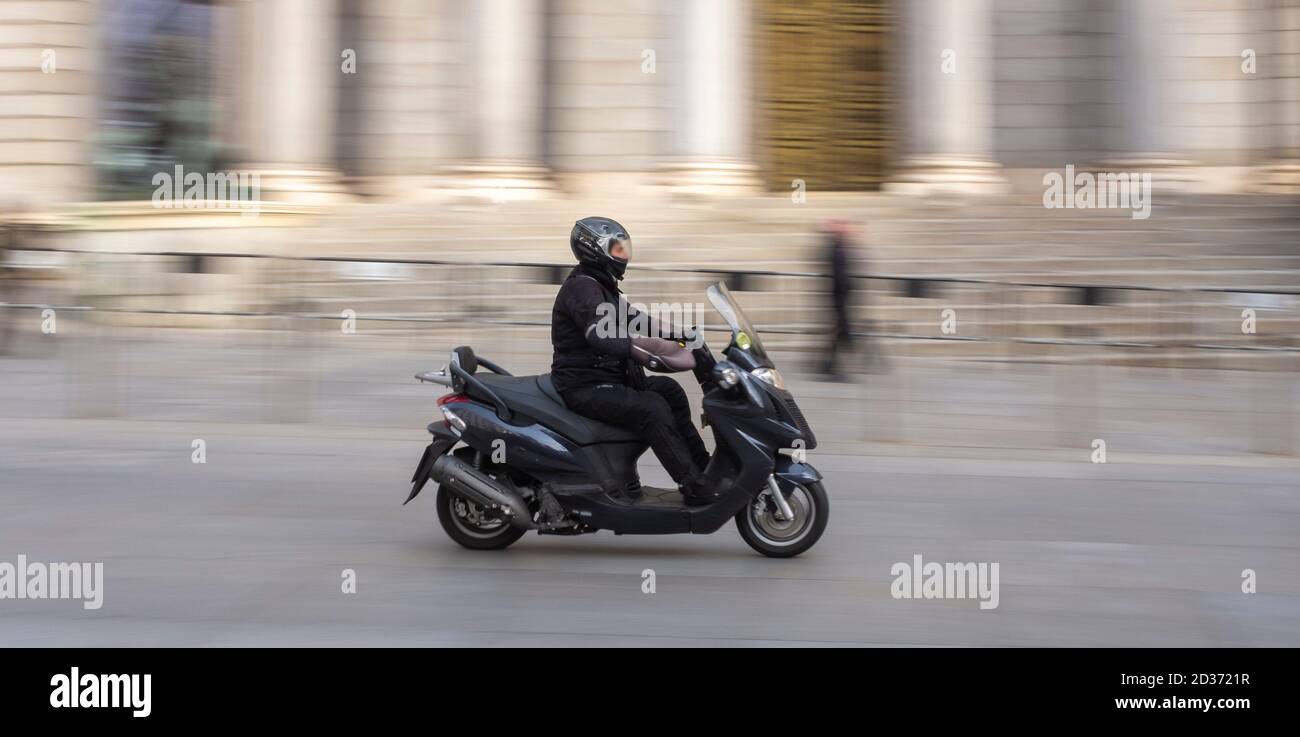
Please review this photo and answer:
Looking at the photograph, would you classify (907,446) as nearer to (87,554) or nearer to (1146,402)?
(1146,402)

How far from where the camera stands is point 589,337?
6.52 m

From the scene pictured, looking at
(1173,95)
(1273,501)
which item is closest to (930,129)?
(1173,95)

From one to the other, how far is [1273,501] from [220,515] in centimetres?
603

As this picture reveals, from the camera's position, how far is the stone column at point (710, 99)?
21.3 metres

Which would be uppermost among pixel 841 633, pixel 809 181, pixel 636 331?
pixel 809 181

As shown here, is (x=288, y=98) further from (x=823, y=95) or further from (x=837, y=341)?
(x=837, y=341)

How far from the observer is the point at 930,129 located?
2111cm

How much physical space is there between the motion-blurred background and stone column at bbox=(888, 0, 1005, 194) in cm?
5

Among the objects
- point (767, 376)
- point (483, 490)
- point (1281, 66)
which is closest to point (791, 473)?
point (767, 376)

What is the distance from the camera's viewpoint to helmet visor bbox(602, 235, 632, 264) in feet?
21.6

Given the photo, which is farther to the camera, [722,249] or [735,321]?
[722,249]

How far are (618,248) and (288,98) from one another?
1766 centimetres

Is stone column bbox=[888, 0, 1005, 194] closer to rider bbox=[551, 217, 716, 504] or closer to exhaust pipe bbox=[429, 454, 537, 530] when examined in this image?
rider bbox=[551, 217, 716, 504]
